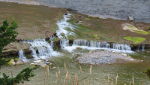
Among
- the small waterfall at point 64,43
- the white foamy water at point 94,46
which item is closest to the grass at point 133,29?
the white foamy water at point 94,46

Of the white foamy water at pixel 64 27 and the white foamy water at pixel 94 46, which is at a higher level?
the white foamy water at pixel 64 27

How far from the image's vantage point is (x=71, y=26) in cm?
3669

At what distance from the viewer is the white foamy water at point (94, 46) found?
3241 cm

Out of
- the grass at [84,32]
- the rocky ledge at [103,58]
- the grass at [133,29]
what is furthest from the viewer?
the grass at [133,29]

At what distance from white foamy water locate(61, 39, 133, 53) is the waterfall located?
163 centimetres

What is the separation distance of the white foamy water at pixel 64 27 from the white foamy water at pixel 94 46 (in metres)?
1.05

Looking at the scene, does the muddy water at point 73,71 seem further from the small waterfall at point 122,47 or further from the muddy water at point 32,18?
the small waterfall at point 122,47

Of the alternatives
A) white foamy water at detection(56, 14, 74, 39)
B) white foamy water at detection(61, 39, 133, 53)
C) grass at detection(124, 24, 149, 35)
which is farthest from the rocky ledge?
grass at detection(124, 24, 149, 35)

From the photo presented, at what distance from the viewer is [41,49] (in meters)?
30.2

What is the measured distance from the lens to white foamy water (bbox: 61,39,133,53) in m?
32.4

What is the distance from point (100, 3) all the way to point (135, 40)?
9884 millimetres

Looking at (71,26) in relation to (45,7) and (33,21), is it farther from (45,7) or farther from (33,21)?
(45,7)

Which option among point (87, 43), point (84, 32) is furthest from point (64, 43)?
point (84, 32)

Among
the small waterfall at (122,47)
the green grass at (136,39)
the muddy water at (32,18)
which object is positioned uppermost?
the muddy water at (32,18)
